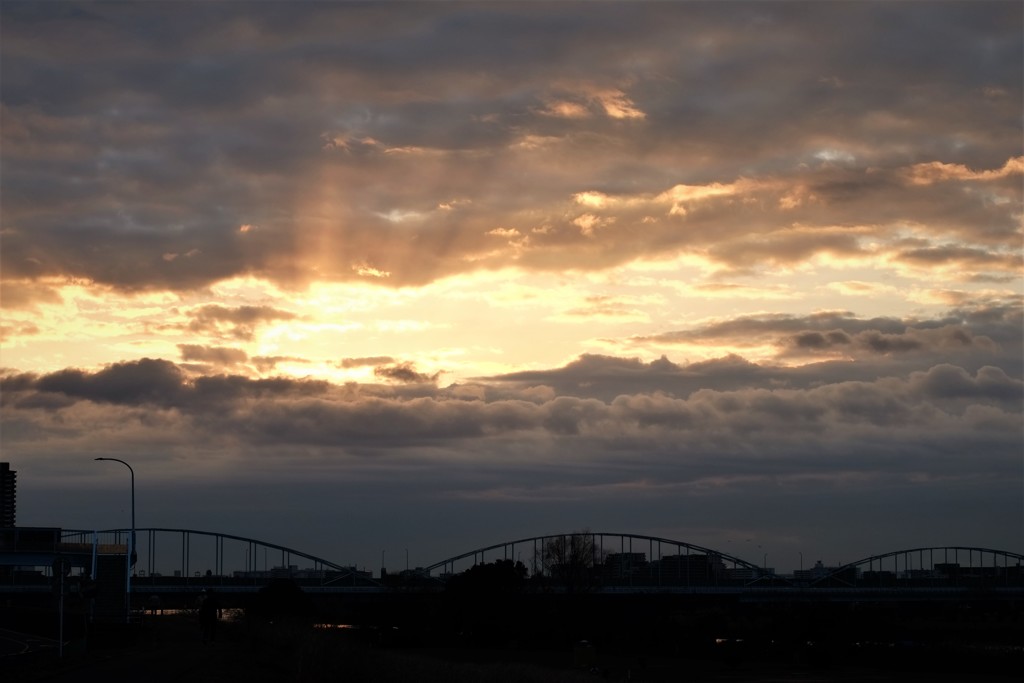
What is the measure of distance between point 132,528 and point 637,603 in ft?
396

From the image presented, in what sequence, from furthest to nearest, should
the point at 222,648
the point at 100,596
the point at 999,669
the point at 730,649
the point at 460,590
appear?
the point at 460,590 → the point at 730,649 → the point at 999,669 → the point at 100,596 → the point at 222,648

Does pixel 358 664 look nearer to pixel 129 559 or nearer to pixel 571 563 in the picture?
pixel 129 559

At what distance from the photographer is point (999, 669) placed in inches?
3772

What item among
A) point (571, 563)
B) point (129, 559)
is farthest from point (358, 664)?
point (571, 563)

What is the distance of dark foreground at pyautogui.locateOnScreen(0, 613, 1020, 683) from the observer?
4022 centimetres

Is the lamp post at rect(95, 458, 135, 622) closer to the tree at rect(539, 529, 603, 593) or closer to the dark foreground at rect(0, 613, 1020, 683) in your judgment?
the dark foreground at rect(0, 613, 1020, 683)

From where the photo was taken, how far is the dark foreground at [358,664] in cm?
4022

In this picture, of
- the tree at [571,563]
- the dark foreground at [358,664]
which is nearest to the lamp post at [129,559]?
the dark foreground at [358,664]

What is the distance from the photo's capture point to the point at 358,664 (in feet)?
182

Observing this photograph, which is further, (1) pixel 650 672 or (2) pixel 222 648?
(1) pixel 650 672

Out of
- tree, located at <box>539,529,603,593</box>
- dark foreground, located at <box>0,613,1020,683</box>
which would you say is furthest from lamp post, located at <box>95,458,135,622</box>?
tree, located at <box>539,529,603,593</box>

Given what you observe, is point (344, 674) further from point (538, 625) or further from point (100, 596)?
point (538, 625)

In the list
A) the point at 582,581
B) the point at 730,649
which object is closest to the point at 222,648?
the point at 730,649

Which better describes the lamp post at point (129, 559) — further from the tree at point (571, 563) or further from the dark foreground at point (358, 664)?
the tree at point (571, 563)
